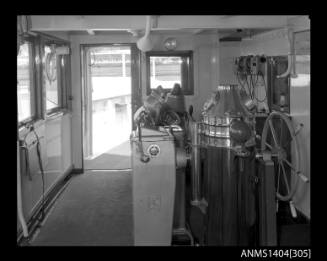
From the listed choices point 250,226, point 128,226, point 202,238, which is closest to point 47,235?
point 128,226

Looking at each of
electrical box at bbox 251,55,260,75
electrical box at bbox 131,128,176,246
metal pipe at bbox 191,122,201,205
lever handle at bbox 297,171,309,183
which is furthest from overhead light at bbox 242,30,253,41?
electrical box at bbox 131,128,176,246

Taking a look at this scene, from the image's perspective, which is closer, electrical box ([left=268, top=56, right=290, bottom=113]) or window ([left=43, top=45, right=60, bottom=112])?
electrical box ([left=268, top=56, right=290, bottom=113])

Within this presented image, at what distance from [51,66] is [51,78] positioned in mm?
168

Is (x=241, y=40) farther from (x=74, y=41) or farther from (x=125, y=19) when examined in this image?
(x=125, y=19)

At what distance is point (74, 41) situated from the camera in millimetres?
5938

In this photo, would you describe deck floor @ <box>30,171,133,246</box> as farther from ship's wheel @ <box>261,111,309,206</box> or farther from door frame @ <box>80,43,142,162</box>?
ship's wheel @ <box>261,111,309,206</box>

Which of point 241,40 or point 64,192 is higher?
point 241,40

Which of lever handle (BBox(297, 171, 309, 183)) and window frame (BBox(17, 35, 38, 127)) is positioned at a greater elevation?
window frame (BBox(17, 35, 38, 127))

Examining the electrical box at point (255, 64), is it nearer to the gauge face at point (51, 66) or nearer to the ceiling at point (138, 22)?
the ceiling at point (138, 22)

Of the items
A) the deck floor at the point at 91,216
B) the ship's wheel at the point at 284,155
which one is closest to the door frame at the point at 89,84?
the deck floor at the point at 91,216

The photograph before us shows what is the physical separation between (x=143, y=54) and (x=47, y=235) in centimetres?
332

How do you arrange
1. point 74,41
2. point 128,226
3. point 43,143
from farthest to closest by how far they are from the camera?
1. point 74,41
2. point 43,143
3. point 128,226

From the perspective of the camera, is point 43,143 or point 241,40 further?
point 241,40

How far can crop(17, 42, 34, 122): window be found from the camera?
3.95 meters
